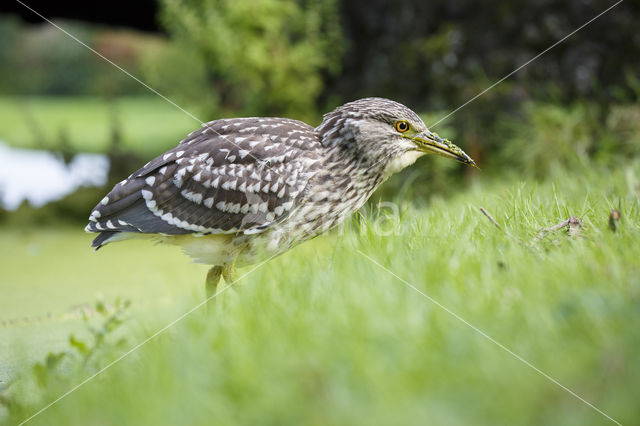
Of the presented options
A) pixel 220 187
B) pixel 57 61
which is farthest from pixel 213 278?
pixel 57 61

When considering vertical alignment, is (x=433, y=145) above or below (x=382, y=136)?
below

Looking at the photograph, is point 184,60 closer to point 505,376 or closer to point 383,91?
point 383,91

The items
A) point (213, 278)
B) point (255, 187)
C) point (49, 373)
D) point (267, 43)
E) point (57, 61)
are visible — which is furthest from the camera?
point (57, 61)

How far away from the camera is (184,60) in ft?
30.4

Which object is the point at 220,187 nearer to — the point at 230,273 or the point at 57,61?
the point at 230,273

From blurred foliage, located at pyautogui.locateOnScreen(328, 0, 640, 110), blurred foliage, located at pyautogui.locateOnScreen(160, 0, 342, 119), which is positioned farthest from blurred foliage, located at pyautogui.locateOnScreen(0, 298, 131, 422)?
blurred foliage, located at pyautogui.locateOnScreen(328, 0, 640, 110)

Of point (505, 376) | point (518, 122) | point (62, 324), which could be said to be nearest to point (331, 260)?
point (505, 376)

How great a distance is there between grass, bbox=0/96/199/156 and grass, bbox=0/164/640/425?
657 centimetres

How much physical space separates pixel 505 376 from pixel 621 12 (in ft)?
19.8

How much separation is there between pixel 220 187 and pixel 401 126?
1003 millimetres

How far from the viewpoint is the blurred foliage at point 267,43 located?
7.20 meters

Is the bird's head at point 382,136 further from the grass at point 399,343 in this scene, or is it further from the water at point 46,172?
the water at point 46,172

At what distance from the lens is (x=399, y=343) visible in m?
1.91

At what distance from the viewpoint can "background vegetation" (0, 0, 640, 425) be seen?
5.78 ft
